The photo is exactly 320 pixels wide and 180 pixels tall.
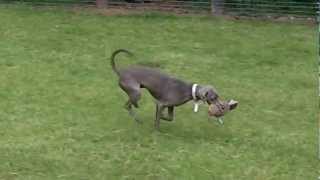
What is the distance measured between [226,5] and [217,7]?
17 cm

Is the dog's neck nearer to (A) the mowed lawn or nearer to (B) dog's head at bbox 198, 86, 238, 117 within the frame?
(B) dog's head at bbox 198, 86, 238, 117

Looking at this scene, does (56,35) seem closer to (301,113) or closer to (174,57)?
(174,57)

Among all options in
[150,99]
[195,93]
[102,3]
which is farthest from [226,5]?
[195,93]

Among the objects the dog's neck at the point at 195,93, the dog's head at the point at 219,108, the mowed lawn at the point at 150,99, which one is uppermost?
the dog's neck at the point at 195,93

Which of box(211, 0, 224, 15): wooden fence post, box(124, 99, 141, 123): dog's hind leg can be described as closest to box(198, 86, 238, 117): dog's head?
box(124, 99, 141, 123): dog's hind leg

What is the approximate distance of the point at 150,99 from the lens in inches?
310

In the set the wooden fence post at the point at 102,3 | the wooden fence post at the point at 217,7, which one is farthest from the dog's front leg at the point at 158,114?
the wooden fence post at the point at 102,3

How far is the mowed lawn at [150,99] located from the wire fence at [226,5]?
0.25m

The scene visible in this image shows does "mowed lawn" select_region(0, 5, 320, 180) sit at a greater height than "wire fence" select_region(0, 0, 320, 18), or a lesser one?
lesser

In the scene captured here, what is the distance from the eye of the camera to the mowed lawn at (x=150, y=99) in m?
6.08

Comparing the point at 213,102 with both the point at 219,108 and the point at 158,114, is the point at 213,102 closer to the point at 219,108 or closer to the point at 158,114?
the point at 219,108

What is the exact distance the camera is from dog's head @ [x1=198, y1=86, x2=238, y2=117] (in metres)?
6.25

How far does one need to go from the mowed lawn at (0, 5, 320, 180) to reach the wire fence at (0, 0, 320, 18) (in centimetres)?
25

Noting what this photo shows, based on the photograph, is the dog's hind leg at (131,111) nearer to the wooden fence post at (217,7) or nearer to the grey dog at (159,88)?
the grey dog at (159,88)
